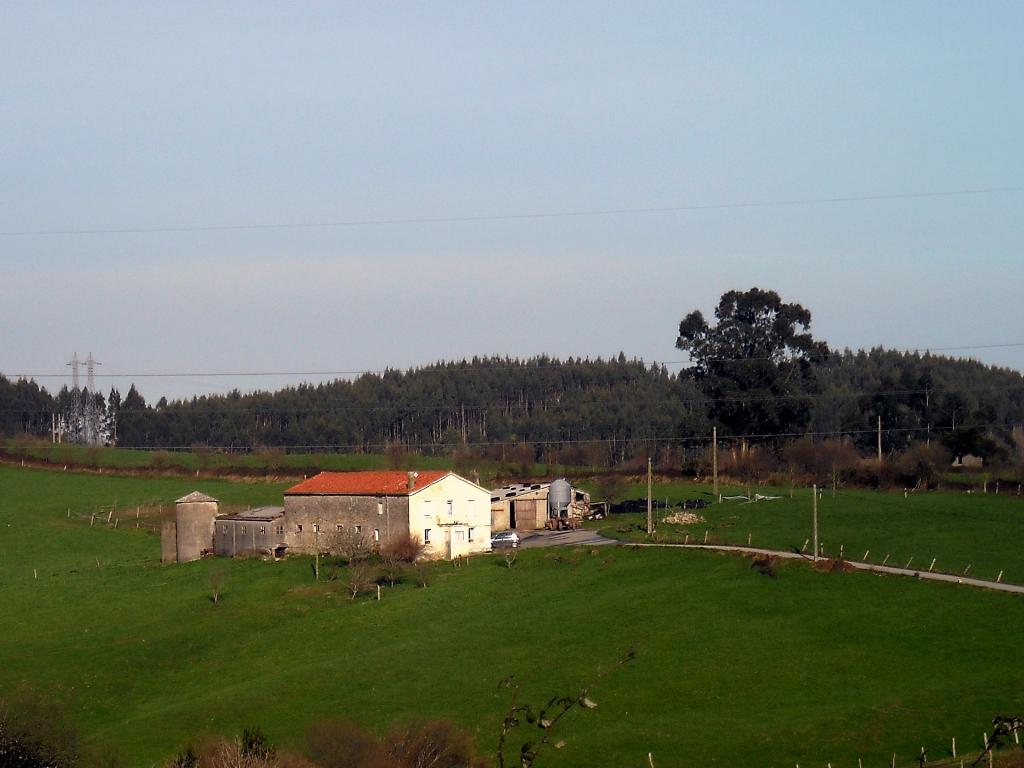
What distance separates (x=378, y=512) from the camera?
2643 inches

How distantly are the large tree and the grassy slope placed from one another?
60.9ft

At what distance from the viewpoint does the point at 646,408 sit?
163000 mm

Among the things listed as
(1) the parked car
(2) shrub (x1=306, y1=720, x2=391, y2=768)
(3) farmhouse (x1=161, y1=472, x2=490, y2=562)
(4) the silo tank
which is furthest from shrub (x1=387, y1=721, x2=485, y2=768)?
(4) the silo tank

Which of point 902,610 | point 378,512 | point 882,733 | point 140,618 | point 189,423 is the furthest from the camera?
point 189,423

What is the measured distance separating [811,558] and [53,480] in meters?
68.8

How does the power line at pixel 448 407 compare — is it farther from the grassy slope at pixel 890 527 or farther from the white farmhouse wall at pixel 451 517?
the white farmhouse wall at pixel 451 517

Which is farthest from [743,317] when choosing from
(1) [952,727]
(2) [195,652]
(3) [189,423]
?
(3) [189,423]

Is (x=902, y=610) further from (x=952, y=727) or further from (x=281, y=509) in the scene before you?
(x=281, y=509)

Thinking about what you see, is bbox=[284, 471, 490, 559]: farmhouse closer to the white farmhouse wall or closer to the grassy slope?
the white farmhouse wall

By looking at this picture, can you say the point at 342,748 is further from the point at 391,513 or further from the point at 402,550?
the point at 391,513

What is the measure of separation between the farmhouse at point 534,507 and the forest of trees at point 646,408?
22035 mm

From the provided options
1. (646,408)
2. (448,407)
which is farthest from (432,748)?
(448,407)

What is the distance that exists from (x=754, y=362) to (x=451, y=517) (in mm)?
41052

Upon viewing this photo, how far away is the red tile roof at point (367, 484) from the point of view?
6738 cm
